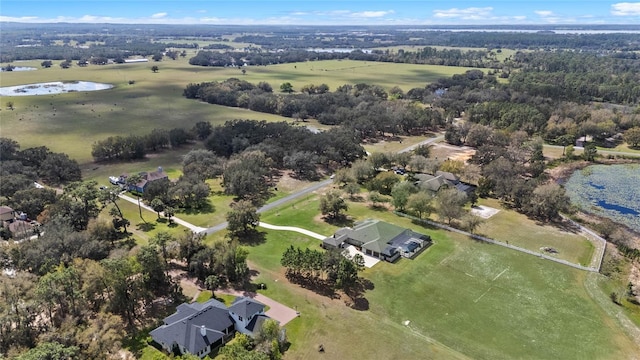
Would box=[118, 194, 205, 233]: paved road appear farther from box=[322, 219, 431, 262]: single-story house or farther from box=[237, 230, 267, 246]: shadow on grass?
box=[322, 219, 431, 262]: single-story house

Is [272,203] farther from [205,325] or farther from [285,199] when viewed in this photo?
[205,325]

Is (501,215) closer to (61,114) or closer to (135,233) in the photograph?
(135,233)

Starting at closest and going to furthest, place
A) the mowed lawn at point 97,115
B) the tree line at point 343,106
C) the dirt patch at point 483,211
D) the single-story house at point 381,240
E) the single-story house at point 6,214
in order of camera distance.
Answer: the single-story house at point 381,240 → the single-story house at point 6,214 → the dirt patch at point 483,211 → the mowed lawn at point 97,115 → the tree line at point 343,106

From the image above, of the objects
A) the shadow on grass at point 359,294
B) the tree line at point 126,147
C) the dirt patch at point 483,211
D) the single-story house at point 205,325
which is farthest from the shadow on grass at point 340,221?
the tree line at point 126,147

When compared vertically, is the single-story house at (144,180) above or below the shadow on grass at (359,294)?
above

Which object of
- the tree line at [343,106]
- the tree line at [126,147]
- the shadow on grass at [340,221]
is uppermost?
the tree line at [343,106]

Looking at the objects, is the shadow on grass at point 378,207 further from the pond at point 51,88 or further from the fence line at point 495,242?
the pond at point 51,88
